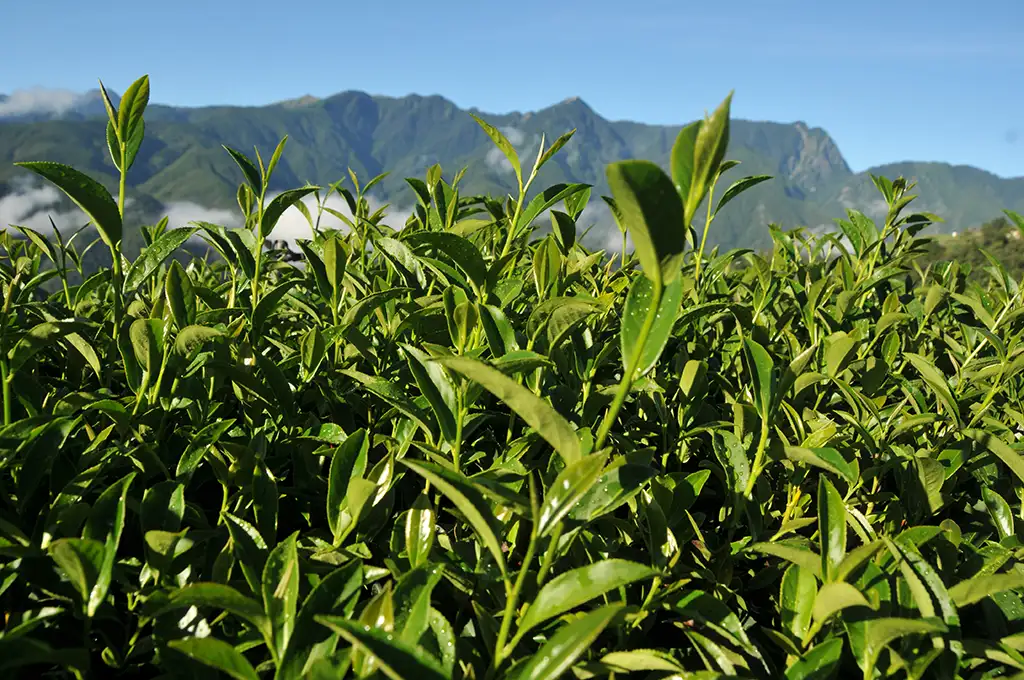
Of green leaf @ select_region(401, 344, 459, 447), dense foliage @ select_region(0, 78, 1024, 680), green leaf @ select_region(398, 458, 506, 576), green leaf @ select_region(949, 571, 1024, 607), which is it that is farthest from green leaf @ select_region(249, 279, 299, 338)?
green leaf @ select_region(949, 571, 1024, 607)

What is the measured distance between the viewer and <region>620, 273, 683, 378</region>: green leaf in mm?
827

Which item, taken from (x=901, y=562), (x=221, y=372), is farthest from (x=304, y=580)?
(x=901, y=562)

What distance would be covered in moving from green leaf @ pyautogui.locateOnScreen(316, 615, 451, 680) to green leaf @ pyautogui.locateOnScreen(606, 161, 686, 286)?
49 cm

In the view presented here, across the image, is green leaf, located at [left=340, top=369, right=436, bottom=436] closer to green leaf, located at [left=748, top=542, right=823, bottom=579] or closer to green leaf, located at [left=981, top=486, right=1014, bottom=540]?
green leaf, located at [left=748, top=542, right=823, bottom=579]

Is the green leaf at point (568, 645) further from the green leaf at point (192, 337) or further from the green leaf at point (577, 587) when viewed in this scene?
A: the green leaf at point (192, 337)

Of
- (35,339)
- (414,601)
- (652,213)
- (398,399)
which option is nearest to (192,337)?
(35,339)

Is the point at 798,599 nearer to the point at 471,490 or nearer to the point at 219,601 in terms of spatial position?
the point at 471,490

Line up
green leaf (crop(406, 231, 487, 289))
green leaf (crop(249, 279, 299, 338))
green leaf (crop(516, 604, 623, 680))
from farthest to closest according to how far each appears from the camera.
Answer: green leaf (crop(249, 279, 299, 338))
green leaf (crop(406, 231, 487, 289))
green leaf (crop(516, 604, 623, 680))

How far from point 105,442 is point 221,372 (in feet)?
0.97

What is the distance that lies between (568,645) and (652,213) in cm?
50

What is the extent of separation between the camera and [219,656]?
2.73 feet

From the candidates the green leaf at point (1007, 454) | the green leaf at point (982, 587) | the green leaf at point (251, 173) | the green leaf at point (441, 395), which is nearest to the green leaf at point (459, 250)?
the green leaf at point (441, 395)

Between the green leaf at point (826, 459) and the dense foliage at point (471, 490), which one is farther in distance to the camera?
the green leaf at point (826, 459)

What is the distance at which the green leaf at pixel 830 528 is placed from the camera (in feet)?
3.40
